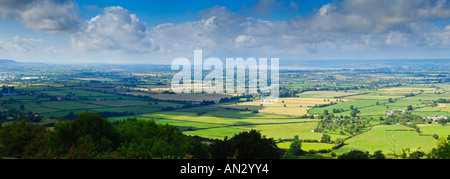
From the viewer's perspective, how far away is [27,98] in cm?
9631

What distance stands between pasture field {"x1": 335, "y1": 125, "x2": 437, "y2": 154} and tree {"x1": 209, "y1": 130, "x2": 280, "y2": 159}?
80.3ft

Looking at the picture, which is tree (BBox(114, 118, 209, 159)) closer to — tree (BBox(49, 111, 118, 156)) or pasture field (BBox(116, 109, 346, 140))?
tree (BBox(49, 111, 118, 156))

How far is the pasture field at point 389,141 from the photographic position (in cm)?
5125

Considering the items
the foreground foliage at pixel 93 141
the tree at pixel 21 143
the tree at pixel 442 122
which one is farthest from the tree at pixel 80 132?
the tree at pixel 442 122

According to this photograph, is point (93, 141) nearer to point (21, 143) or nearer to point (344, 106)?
point (21, 143)

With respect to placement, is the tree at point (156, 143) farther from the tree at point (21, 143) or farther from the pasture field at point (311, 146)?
the pasture field at point (311, 146)

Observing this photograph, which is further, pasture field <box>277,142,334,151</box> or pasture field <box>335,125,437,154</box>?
pasture field <box>335,125,437,154</box>

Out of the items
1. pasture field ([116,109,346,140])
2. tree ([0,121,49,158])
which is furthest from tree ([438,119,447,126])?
tree ([0,121,49,158])

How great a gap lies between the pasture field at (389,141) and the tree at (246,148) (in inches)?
963

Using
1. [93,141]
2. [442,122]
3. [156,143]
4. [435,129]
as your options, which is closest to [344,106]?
[442,122]

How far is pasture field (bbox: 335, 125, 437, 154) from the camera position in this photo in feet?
168
